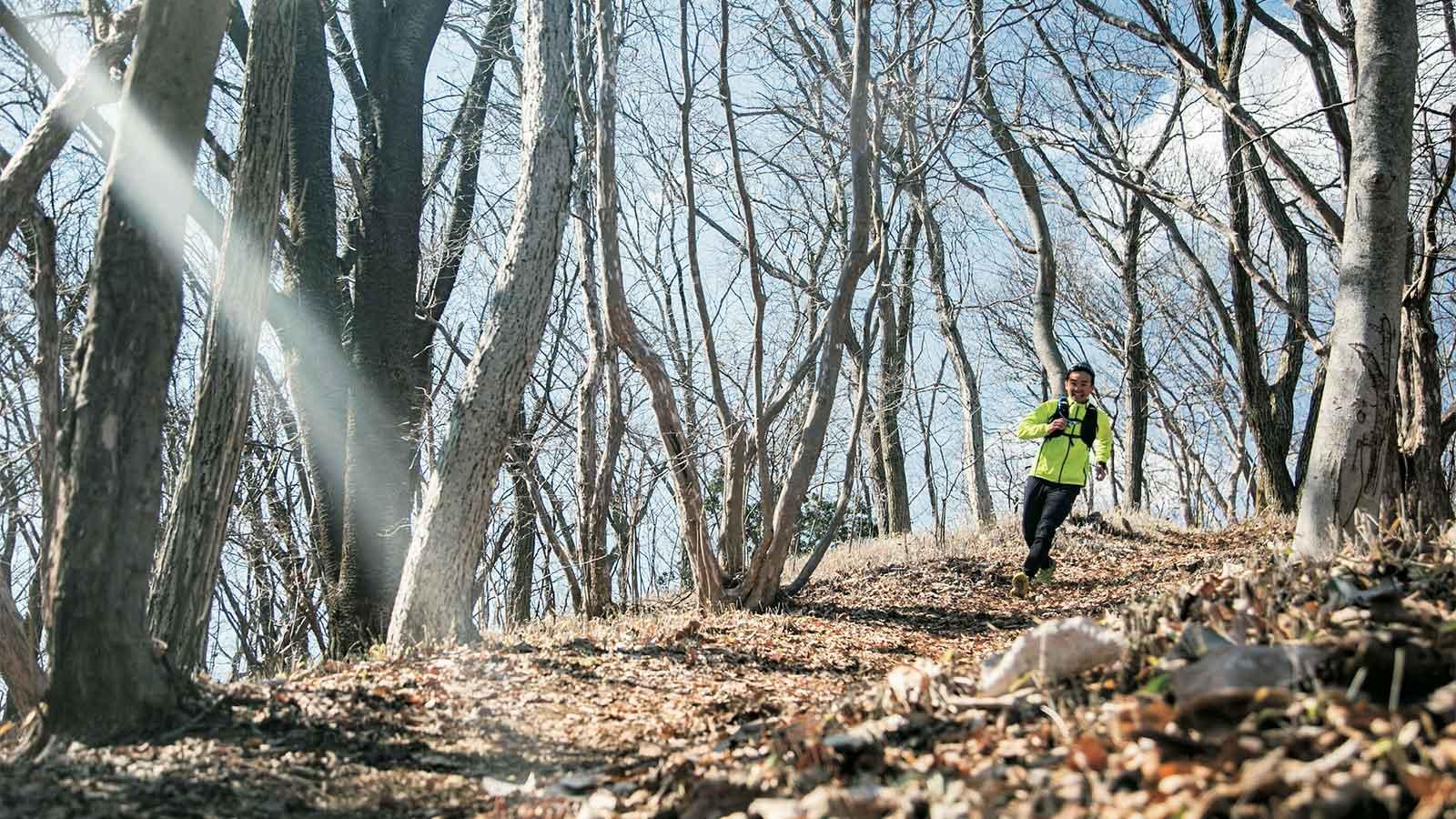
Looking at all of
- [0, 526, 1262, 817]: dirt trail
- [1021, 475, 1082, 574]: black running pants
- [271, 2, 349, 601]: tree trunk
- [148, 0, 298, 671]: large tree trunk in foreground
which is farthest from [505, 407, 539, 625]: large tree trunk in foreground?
[148, 0, 298, 671]: large tree trunk in foreground

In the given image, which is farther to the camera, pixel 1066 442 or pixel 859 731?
pixel 1066 442

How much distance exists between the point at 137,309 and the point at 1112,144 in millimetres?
12763

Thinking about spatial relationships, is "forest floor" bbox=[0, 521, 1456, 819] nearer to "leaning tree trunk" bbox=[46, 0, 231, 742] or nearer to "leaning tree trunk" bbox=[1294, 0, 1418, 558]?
"leaning tree trunk" bbox=[46, 0, 231, 742]

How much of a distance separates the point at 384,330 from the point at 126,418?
15.2 ft

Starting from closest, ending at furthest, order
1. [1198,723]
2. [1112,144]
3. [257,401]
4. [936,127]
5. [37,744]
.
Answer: [1198,723] → [37,744] → [936,127] → [1112,144] → [257,401]

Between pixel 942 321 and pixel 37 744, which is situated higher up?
pixel 942 321

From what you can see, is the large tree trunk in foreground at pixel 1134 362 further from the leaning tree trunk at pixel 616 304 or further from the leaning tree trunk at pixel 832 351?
the leaning tree trunk at pixel 616 304

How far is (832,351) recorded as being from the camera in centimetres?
780

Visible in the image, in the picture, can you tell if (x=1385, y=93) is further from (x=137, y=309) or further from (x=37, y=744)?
(x=37, y=744)

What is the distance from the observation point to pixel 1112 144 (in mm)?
13242

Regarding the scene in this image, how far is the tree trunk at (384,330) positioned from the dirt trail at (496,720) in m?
1.70

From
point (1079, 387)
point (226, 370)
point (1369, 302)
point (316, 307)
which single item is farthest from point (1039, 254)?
point (226, 370)

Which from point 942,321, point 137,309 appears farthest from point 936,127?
point 137,309

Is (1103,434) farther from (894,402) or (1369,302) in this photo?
(894,402)
